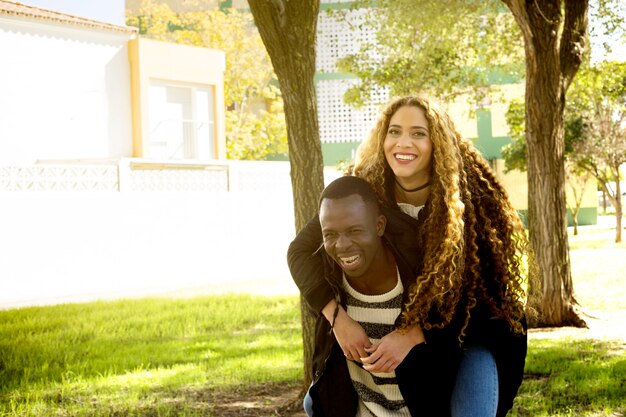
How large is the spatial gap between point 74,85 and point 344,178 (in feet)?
54.1

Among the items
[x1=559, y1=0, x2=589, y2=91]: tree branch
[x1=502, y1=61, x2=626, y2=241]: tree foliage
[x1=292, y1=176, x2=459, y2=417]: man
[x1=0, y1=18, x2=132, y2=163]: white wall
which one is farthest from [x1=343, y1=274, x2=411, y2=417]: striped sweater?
[x1=502, y1=61, x2=626, y2=241]: tree foliage

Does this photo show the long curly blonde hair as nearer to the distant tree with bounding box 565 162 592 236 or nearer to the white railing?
the white railing

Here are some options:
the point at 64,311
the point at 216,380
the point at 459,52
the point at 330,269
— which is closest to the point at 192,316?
the point at 64,311

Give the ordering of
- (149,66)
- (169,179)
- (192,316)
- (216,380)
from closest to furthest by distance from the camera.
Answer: (216,380) < (192,316) < (169,179) < (149,66)

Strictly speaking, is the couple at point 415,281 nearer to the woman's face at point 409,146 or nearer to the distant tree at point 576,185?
the woman's face at point 409,146

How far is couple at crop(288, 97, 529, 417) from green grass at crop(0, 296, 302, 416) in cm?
337

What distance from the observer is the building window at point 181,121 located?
20844 millimetres

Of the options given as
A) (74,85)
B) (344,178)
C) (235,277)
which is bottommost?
(235,277)

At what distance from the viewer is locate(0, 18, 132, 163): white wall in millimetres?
17484

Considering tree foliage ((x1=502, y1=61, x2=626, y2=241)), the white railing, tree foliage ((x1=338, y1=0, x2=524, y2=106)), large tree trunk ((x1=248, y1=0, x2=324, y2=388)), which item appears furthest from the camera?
tree foliage ((x1=502, y1=61, x2=626, y2=241))

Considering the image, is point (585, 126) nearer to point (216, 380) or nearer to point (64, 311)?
point (64, 311)

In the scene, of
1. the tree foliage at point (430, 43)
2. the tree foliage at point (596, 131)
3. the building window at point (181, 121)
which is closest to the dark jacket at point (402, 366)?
the tree foliage at point (430, 43)

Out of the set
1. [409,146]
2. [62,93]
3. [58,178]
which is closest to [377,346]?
[409,146]

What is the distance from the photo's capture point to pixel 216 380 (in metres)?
7.87
